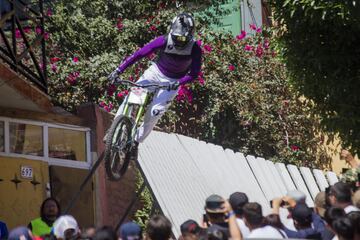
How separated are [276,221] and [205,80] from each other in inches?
345

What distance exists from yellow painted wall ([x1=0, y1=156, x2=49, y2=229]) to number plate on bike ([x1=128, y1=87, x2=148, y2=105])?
2681 millimetres

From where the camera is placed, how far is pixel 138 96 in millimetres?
10477

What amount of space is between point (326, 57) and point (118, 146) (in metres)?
3.65

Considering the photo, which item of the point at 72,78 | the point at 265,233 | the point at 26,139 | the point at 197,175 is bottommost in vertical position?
the point at 265,233

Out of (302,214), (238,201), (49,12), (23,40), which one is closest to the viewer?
(302,214)

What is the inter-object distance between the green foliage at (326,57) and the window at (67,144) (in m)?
3.55

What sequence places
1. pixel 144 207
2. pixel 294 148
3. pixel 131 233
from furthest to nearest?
pixel 294 148 < pixel 144 207 < pixel 131 233

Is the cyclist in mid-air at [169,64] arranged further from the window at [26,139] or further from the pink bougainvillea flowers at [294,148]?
the pink bougainvillea flowers at [294,148]

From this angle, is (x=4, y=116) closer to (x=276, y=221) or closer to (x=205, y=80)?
(x=205, y=80)

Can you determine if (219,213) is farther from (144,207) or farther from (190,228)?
(144,207)

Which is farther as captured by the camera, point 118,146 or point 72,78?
point 72,78

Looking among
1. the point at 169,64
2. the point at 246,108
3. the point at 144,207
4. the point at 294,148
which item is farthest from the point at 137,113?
the point at 294,148

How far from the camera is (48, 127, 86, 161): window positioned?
42.9 feet

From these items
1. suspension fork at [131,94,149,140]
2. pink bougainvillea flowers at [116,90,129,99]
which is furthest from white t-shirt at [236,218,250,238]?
pink bougainvillea flowers at [116,90,129,99]
